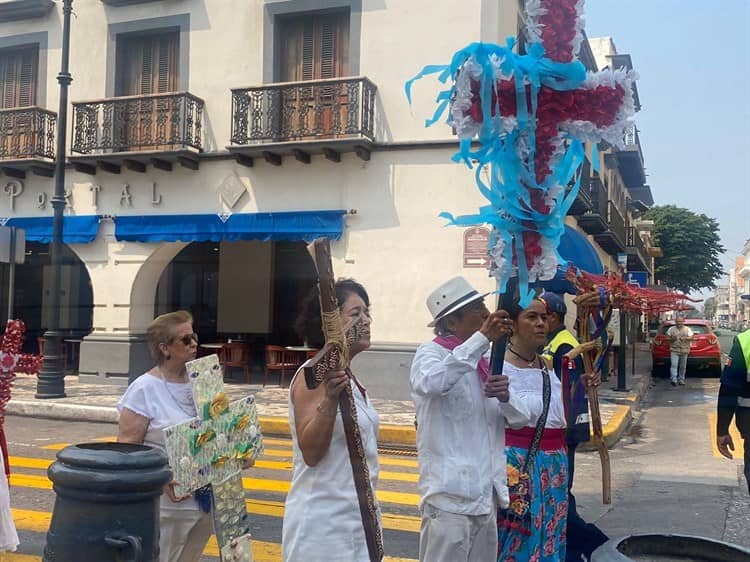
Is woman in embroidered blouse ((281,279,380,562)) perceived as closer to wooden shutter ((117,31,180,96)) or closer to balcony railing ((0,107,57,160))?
wooden shutter ((117,31,180,96))

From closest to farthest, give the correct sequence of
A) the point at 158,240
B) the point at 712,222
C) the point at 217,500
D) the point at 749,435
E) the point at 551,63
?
the point at 551,63, the point at 217,500, the point at 749,435, the point at 158,240, the point at 712,222

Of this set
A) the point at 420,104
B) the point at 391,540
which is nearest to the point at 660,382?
the point at 420,104

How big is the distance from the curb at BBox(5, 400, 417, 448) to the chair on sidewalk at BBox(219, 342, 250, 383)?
3851mm

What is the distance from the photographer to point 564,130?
3.23 meters

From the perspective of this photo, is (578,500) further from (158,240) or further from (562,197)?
(158,240)

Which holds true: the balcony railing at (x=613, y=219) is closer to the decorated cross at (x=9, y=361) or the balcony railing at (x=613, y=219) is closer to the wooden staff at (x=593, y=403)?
the wooden staff at (x=593, y=403)

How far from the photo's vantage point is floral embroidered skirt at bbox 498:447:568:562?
3.59m

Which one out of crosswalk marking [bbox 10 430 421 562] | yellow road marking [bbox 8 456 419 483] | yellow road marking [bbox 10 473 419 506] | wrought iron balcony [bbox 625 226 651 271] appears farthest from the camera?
wrought iron balcony [bbox 625 226 651 271]

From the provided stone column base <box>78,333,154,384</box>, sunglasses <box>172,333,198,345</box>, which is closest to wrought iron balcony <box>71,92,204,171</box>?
stone column base <box>78,333,154,384</box>

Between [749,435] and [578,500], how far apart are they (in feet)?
10.3

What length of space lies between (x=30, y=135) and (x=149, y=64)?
2898mm

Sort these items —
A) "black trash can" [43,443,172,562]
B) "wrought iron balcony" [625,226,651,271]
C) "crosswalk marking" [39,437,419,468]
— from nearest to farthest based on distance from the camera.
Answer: "black trash can" [43,443,172,562]
"crosswalk marking" [39,437,419,468]
"wrought iron balcony" [625,226,651,271]

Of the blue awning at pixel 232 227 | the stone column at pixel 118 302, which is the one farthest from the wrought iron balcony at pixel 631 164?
the stone column at pixel 118 302

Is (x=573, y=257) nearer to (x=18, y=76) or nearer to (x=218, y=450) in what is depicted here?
(x=218, y=450)
